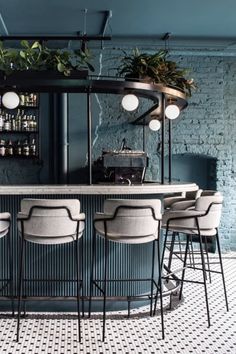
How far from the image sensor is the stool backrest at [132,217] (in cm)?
281

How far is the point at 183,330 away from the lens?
303 centimetres

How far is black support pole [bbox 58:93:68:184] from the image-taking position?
551cm

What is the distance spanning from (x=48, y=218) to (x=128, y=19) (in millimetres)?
3118

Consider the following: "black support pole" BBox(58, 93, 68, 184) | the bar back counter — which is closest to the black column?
"black support pole" BBox(58, 93, 68, 184)

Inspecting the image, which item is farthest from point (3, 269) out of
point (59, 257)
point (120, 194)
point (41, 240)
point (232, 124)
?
point (232, 124)

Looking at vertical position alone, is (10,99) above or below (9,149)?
above

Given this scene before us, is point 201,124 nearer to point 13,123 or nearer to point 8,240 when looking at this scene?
point 13,123

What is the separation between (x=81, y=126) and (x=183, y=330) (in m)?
3.46

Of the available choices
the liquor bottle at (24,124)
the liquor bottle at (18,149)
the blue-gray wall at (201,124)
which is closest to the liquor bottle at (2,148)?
the liquor bottle at (18,149)

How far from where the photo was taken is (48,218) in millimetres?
2789

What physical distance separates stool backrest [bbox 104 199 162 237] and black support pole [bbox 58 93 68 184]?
272 centimetres

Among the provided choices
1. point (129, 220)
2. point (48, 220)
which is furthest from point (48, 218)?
point (129, 220)

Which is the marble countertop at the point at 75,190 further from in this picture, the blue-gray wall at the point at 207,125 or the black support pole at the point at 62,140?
the blue-gray wall at the point at 207,125

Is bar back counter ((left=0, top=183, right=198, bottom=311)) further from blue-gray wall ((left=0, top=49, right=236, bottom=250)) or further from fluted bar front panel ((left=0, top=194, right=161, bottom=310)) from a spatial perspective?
blue-gray wall ((left=0, top=49, right=236, bottom=250))
